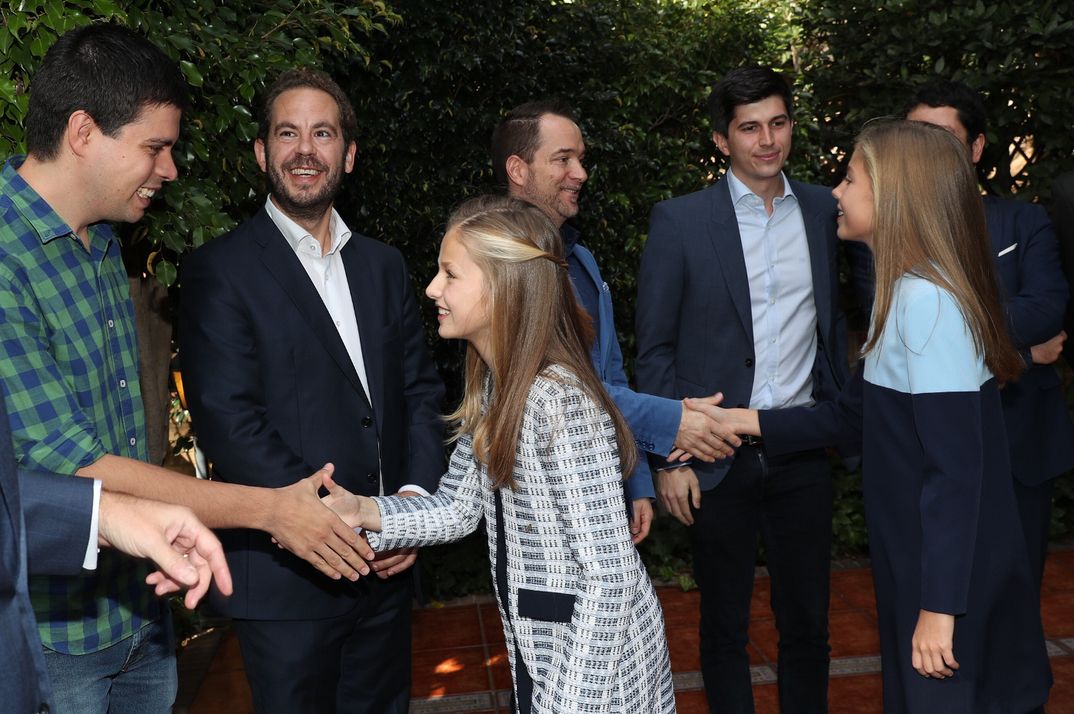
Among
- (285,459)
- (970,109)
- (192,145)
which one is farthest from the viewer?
(970,109)

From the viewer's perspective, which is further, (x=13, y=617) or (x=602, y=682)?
(x=602, y=682)

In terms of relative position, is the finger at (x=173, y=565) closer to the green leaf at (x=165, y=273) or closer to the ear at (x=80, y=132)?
the ear at (x=80, y=132)

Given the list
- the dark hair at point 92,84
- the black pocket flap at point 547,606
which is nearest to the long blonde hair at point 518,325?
the black pocket flap at point 547,606

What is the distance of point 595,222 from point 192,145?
2516 mm

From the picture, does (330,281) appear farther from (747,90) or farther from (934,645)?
(934,645)

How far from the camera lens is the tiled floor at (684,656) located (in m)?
4.24

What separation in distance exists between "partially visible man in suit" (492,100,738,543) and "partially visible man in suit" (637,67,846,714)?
20cm

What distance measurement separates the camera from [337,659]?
112 inches

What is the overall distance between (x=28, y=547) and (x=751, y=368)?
234cm

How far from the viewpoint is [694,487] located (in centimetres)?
333

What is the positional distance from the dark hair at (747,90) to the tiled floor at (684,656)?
225 centimetres

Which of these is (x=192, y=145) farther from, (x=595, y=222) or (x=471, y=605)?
(x=471, y=605)

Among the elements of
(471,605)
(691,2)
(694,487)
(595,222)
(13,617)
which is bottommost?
(471,605)

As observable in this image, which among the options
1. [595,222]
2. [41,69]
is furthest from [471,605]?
[41,69]
